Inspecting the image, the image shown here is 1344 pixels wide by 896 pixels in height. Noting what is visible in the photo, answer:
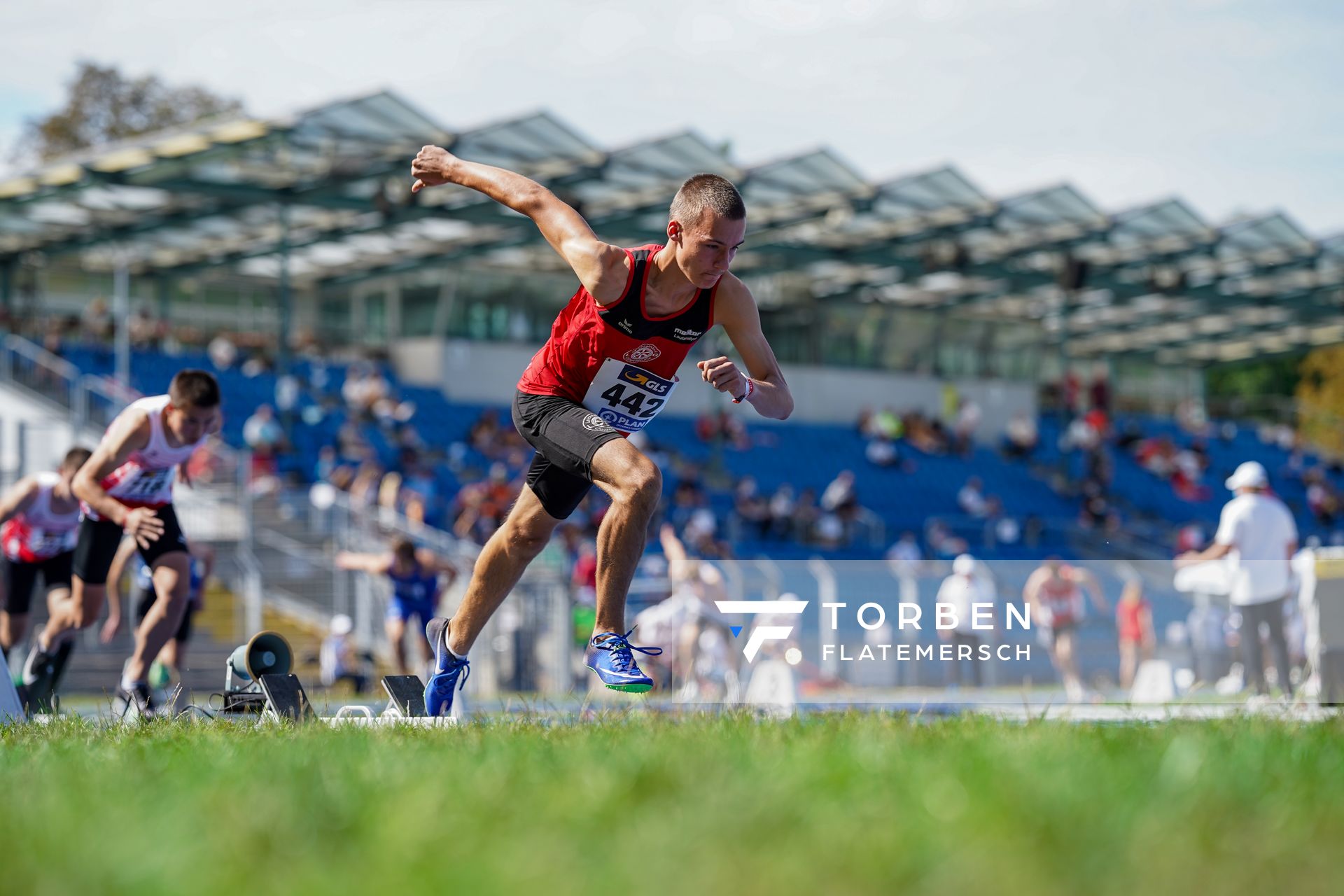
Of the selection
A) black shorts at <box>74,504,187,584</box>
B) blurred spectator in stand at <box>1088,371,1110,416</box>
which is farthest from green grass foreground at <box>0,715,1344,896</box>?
blurred spectator in stand at <box>1088,371,1110,416</box>

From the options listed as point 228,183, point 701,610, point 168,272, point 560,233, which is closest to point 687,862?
point 560,233

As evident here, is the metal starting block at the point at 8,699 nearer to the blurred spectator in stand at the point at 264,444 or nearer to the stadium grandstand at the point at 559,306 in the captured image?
the stadium grandstand at the point at 559,306

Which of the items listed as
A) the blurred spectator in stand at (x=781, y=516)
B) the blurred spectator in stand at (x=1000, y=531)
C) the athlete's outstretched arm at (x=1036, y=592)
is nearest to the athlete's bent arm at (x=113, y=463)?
the athlete's outstretched arm at (x=1036, y=592)

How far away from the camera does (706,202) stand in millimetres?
6328

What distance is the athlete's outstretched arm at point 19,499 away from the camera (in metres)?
11.2

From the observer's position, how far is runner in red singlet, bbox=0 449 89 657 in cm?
1130

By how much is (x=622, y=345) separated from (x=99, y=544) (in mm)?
4422

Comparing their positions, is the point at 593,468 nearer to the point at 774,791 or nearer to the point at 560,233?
the point at 560,233

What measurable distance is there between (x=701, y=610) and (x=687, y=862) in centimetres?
909

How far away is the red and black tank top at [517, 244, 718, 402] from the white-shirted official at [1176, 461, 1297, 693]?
7129mm

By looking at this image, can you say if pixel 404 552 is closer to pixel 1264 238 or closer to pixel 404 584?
pixel 404 584

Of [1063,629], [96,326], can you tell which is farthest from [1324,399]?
[1063,629]

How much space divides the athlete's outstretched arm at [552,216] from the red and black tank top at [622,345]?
95 millimetres

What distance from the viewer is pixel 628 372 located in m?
6.64
